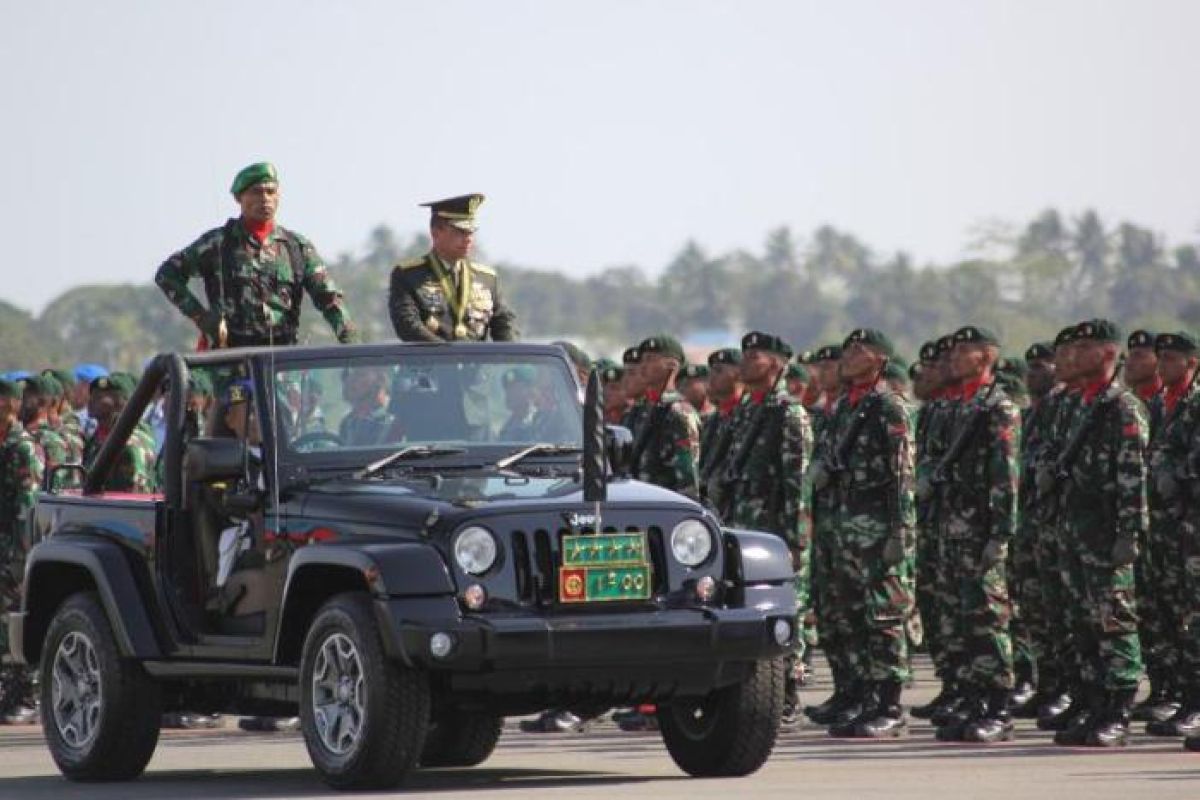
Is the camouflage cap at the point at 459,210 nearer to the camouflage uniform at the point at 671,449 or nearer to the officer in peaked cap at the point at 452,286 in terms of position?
the officer in peaked cap at the point at 452,286

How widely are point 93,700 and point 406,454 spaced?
2032mm

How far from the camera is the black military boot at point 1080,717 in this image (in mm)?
15930

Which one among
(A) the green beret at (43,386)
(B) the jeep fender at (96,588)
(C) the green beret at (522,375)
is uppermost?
(A) the green beret at (43,386)

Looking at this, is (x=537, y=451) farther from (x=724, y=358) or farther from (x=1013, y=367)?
(x=1013, y=367)

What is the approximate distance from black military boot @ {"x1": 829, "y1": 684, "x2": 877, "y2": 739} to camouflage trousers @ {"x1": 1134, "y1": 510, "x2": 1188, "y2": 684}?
166cm

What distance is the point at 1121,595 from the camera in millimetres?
16297

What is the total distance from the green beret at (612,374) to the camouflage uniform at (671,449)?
9.52ft

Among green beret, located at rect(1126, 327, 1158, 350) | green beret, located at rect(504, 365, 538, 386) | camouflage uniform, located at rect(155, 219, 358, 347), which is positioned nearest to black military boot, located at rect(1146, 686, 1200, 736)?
green beret, located at rect(1126, 327, 1158, 350)

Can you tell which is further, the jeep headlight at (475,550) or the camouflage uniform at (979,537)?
the camouflage uniform at (979,537)

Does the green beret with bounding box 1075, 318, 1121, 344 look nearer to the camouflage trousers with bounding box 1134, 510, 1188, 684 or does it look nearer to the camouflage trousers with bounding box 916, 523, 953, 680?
the camouflage trousers with bounding box 1134, 510, 1188, 684

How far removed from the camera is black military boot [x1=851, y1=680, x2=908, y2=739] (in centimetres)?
1678

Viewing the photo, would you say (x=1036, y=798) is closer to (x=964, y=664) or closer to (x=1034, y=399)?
(x=964, y=664)

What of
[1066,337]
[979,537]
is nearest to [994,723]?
[979,537]

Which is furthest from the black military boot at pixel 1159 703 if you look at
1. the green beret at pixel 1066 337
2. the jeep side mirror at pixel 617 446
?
the jeep side mirror at pixel 617 446
